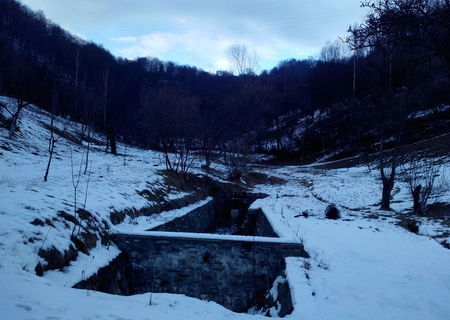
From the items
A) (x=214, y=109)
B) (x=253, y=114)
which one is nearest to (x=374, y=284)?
(x=214, y=109)

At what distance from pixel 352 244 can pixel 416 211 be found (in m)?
5.58

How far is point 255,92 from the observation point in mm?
48531

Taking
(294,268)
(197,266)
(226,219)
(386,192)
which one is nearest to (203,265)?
(197,266)

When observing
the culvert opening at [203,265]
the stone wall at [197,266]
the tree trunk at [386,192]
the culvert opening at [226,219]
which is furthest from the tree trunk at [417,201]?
the stone wall at [197,266]

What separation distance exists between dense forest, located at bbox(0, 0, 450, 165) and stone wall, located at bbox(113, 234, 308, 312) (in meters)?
5.14

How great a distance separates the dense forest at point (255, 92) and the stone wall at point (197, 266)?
16.9 ft

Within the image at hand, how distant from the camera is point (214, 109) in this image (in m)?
36.8

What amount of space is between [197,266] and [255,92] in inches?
1677

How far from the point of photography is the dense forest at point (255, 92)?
575cm

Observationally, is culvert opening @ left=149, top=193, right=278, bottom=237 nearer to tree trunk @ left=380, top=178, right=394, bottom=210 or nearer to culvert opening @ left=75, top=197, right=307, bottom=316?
culvert opening @ left=75, top=197, right=307, bottom=316

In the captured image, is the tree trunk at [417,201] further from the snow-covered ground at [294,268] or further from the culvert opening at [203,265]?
the culvert opening at [203,265]

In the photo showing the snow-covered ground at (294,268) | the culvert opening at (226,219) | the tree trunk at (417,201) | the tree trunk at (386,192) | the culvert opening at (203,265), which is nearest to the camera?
the snow-covered ground at (294,268)

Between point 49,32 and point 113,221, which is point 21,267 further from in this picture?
point 49,32

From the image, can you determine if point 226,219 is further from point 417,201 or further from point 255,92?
point 255,92
